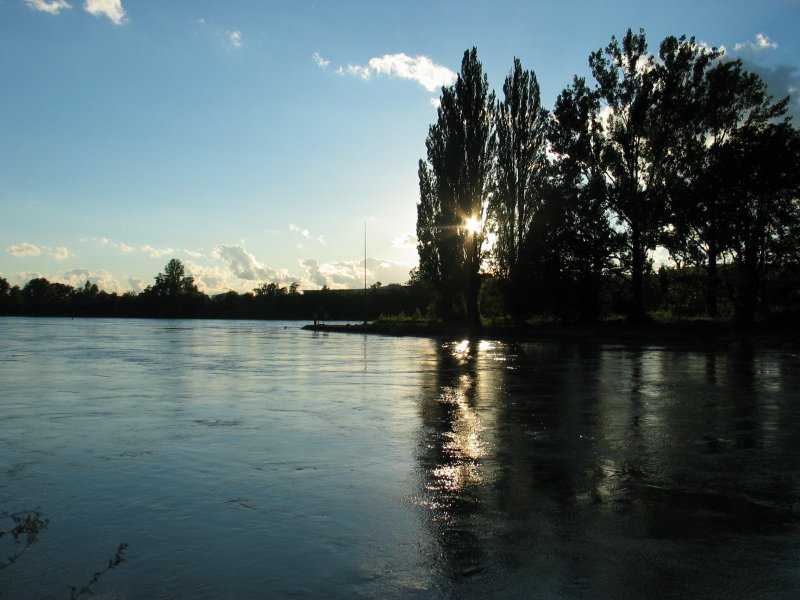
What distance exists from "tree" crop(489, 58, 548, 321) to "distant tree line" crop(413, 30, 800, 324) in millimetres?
88

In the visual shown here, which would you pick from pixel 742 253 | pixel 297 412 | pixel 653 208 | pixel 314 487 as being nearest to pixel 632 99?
pixel 653 208

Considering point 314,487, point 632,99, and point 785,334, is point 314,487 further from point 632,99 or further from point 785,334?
point 632,99

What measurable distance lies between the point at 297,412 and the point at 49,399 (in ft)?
13.6

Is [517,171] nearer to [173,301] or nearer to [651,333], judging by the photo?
[651,333]

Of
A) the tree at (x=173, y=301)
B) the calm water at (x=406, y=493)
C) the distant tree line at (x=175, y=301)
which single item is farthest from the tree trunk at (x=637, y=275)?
the tree at (x=173, y=301)

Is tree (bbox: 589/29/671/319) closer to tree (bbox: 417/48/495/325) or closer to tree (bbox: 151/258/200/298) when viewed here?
tree (bbox: 417/48/495/325)

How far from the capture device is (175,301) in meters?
145

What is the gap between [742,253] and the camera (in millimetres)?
31531

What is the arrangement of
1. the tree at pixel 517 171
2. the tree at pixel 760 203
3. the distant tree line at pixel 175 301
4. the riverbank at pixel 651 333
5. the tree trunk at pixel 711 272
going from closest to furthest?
the riverbank at pixel 651 333 < the tree at pixel 760 203 < the tree trunk at pixel 711 272 < the tree at pixel 517 171 < the distant tree line at pixel 175 301

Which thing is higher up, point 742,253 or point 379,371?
point 742,253

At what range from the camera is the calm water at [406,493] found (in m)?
3.19

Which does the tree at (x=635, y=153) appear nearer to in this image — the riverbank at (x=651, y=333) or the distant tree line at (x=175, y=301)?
the riverbank at (x=651, y=333)

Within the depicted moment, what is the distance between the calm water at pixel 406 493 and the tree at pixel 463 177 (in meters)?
31.5

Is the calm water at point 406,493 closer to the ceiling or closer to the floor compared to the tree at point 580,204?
closer to the floor
